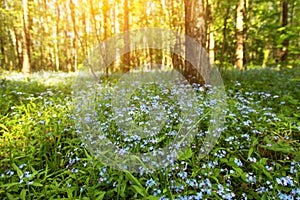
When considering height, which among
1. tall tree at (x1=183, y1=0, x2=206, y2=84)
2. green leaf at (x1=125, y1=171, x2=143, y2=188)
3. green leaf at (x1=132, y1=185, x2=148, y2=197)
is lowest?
green leaf at (x1=132, y1=185, x2=148, y2=197)

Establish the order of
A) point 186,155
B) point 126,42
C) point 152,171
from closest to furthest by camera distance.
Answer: point 152,171 → point 186,155 → point 126,42

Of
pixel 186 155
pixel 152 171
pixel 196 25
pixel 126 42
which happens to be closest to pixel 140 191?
pixel 152 171

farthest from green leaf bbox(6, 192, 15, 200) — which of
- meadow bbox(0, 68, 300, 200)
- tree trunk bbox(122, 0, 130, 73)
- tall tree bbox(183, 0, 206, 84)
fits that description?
tree trunk bbox(122, 0, 130, 73)

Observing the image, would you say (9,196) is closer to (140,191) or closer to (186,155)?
(140,191)

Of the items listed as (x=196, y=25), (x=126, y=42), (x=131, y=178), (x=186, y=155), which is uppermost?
(x=126, y=42)

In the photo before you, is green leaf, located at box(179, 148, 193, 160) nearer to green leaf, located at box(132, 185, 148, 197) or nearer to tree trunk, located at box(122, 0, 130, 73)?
green leaf, located at box(132, 185, 148, 197)

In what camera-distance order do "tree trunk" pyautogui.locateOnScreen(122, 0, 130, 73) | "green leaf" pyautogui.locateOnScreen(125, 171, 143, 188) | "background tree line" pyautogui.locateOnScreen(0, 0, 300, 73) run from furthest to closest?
"tree trunk" pyautogui.locateOnScreen(122, 0, 130, 73)
"background tree line" pyautogui.locateOnScreen(0, 0, 300, 73)
"green leaf" pyautogui.locateOnScreen(125, 171, 143, 188)

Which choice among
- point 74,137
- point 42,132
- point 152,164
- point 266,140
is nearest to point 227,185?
point 152,164

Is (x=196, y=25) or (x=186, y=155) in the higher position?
(x=196, y=25)

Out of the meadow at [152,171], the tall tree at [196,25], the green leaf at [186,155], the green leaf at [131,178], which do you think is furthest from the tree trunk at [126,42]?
the green leaf at [131,178]

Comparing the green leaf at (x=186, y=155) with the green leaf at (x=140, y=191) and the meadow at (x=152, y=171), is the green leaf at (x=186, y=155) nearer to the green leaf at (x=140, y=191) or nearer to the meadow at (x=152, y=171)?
the meadow at (x=152, y=171)

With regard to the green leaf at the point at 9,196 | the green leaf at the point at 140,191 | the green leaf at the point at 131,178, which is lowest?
the green leaf at the point at 9,196

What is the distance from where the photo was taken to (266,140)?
9.84 feet

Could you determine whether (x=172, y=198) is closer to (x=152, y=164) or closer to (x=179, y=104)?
(x=152, y=164)
